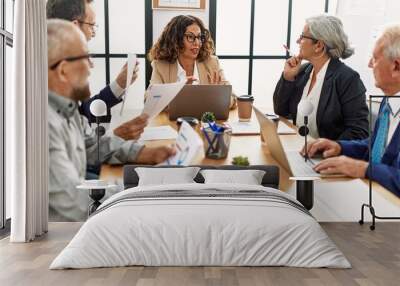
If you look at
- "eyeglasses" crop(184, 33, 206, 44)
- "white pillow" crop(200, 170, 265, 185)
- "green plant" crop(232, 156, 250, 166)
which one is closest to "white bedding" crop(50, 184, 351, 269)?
"white pillow" crop(200, 170, 265, 185)

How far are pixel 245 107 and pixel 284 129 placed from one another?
0.42 m

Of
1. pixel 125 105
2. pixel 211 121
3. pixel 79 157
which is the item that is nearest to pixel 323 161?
pixel 211 121

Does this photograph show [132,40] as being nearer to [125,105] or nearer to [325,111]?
[125,105]

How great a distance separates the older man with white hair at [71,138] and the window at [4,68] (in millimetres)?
353

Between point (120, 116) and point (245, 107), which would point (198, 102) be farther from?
point (120, 116)

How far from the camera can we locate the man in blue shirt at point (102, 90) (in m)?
4.83

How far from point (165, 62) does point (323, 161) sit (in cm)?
173

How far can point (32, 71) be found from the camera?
4324mm

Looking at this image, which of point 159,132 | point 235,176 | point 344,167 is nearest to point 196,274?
point 235,176

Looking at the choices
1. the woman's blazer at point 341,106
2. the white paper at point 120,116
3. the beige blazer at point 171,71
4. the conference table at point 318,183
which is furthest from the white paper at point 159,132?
the woman's blazer at point 341,106

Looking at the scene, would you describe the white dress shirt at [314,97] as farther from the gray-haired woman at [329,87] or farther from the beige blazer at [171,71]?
the beige blazer at [171,71]

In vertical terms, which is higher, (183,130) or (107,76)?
(107,76)

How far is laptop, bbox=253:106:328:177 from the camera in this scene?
4.88 meters

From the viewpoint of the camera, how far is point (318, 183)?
4.95 meters
